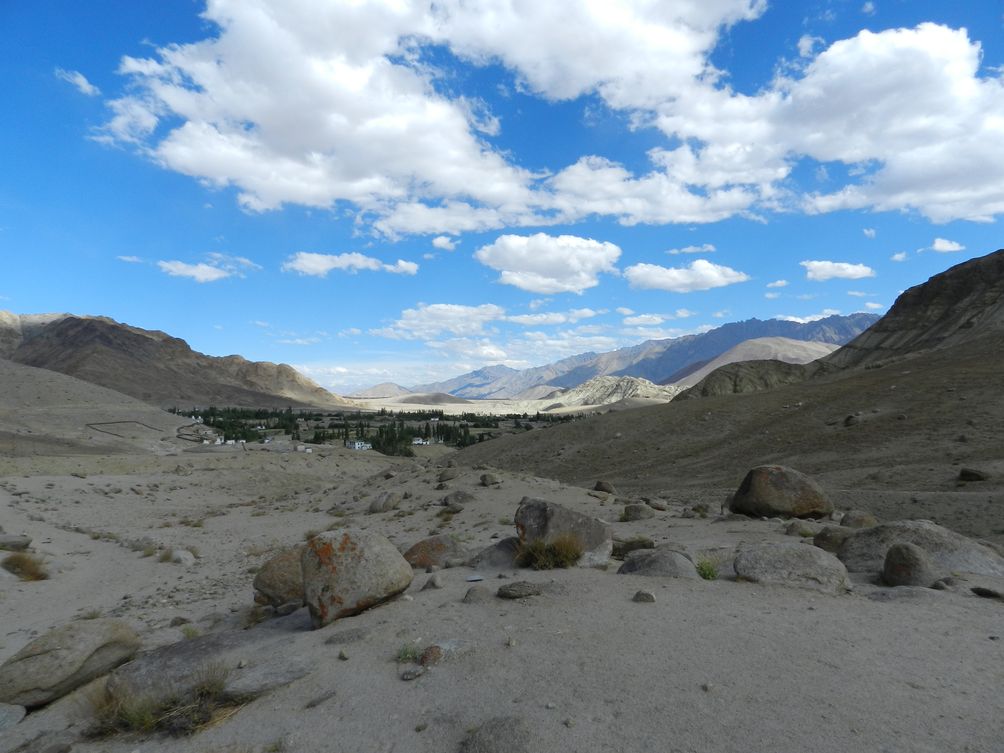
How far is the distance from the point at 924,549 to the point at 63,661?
11.3m

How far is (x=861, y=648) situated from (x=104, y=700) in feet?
24.6

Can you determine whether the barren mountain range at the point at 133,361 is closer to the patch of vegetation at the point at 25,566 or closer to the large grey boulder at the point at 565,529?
the patch of vegetation at the point at 25,566

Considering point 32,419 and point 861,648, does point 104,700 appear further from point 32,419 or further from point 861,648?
point 32,419

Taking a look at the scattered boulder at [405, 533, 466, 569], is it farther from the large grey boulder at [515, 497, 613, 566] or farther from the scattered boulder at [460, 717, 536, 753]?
the scattered boulder at [460, 717, 536, 753]

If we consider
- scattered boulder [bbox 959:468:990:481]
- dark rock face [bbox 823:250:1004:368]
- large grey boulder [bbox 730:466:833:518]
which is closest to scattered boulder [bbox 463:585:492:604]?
large grey boulder [bbox 730:466:833:518]

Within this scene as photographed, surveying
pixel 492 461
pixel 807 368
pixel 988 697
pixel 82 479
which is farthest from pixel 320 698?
→ pixel 807 368

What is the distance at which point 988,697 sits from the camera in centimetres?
466

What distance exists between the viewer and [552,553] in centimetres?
936

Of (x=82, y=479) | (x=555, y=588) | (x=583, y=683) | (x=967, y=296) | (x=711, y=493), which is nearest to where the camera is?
(x=583, y=683)

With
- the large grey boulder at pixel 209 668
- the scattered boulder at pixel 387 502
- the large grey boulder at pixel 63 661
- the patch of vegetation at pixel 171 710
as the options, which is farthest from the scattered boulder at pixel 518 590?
the scattered boulder at pixel 387 502

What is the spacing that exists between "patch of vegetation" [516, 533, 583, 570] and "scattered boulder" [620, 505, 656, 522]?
6.06 m

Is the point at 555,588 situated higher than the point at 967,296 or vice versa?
the point at 967,296

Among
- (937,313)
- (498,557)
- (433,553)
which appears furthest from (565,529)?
(937,313)

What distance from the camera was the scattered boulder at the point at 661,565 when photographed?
836 centimetres
